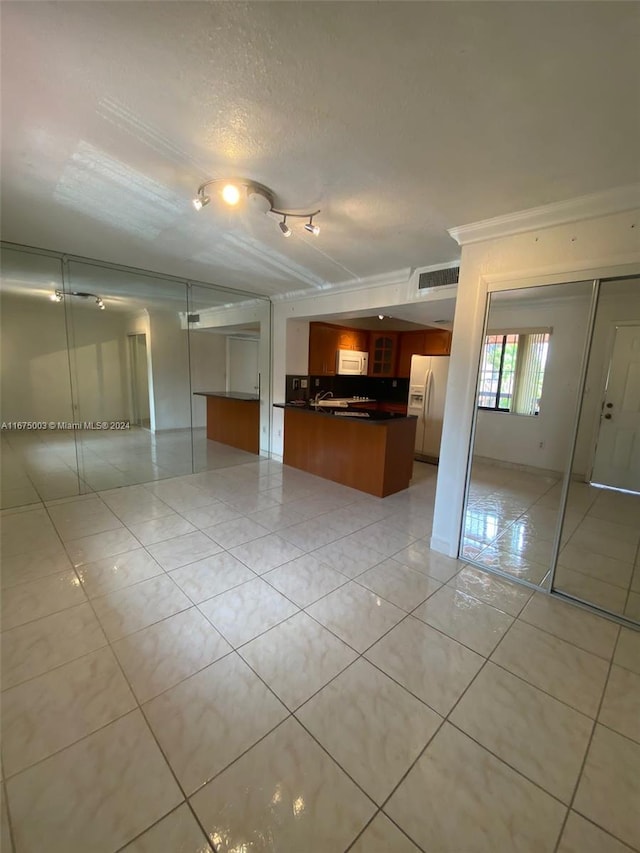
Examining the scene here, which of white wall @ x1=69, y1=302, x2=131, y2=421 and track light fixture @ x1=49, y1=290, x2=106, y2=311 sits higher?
track light fixture @ x1=49, y1=290, x2=106, y2=311

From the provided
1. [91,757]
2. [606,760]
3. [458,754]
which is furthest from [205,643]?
[606,760]

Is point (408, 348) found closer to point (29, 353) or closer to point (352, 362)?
point (352, 362)

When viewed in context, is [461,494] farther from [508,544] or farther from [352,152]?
[352,152]

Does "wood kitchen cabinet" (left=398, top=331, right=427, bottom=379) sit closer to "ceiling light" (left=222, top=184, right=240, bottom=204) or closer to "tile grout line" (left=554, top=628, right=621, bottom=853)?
"ceiling light" (left=222, top=184, right=240, bottom=204)

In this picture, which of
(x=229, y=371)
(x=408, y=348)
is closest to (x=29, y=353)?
(x=229, y=371)

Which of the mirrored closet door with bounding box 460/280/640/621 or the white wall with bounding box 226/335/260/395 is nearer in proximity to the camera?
the mirrored closet door with bounding box 460/280/640/621

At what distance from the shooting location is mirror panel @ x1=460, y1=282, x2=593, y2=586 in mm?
2684

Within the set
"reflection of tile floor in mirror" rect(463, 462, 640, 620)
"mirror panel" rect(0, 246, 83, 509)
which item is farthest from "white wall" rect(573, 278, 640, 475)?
"mirror panel" rect(0, 246, 83, 509)

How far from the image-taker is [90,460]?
4.79 meters

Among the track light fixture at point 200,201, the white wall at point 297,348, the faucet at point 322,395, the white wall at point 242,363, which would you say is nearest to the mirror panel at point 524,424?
the track light fixture at point 200,201

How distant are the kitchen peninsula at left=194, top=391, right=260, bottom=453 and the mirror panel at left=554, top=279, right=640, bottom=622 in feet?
14.6

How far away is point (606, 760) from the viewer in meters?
1.33

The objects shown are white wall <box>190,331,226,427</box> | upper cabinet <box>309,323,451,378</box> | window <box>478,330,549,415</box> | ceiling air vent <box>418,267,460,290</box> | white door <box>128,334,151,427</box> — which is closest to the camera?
ceiling air vent <box>418,267,460,290</box>

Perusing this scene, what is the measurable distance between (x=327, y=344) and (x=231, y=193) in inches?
152
